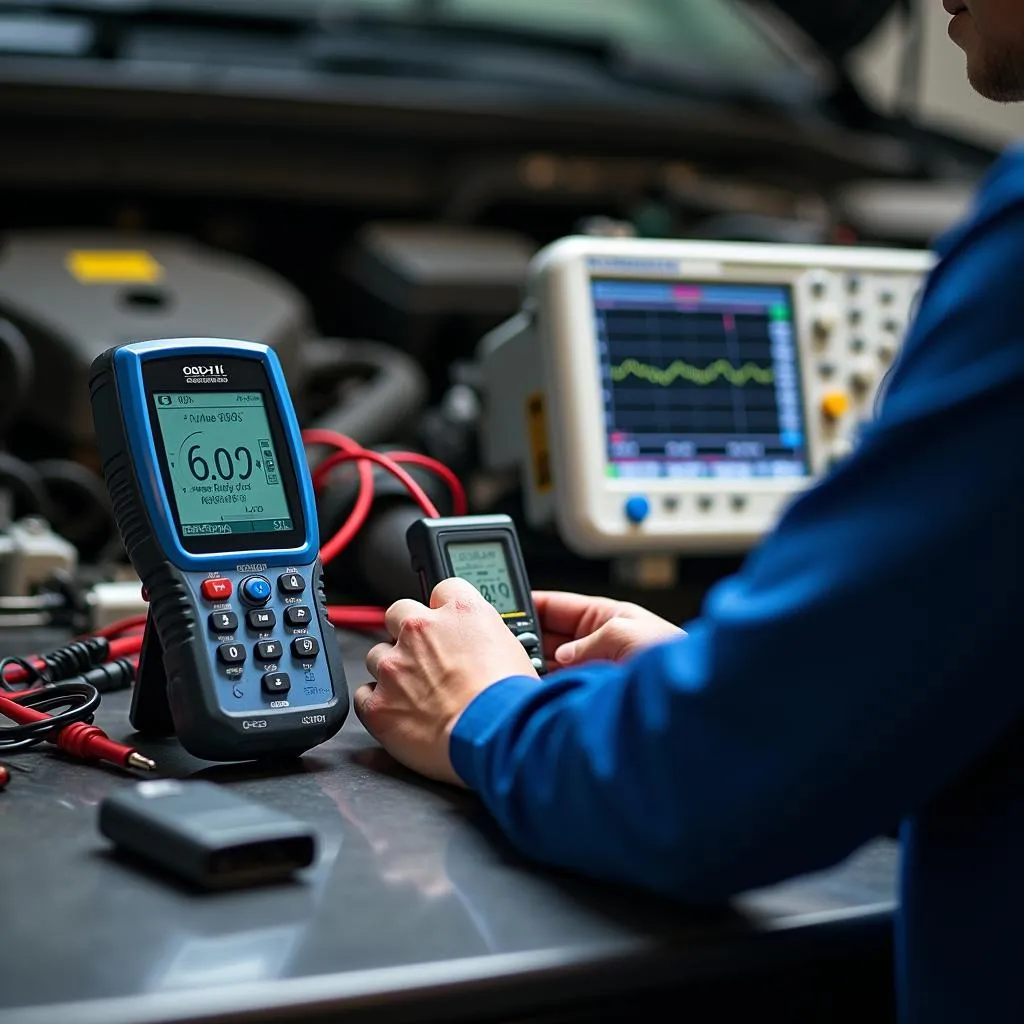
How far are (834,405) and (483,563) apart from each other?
2.26 ft

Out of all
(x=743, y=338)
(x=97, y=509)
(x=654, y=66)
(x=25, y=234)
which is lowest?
(x=97, y=509)

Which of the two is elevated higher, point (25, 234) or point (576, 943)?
point (25, 234)

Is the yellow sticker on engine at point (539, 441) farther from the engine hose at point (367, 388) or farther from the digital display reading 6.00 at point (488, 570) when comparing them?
the digital display reading 6.00 at point (488, 570)

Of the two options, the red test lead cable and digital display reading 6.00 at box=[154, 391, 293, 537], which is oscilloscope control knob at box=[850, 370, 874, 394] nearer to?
digital display reading 6.00 at box=[154, 391, 293, 537]

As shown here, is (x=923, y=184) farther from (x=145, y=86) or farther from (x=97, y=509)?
(x=97, y=509)

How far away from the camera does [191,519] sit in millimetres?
905

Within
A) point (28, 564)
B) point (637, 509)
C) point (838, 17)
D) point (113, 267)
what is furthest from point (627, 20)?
point (28, 564)

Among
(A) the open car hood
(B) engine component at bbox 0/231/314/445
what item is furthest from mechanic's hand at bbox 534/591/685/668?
(A) the open car hood

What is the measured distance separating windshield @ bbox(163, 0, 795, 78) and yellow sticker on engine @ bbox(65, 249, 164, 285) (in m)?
0.53

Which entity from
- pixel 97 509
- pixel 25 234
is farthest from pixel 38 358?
pixel 25 234

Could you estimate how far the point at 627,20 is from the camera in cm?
314

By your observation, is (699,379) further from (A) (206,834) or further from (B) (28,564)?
(A) (206,834)

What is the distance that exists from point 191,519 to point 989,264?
515 mm

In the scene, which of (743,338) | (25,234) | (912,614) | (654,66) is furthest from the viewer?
(654,66)
